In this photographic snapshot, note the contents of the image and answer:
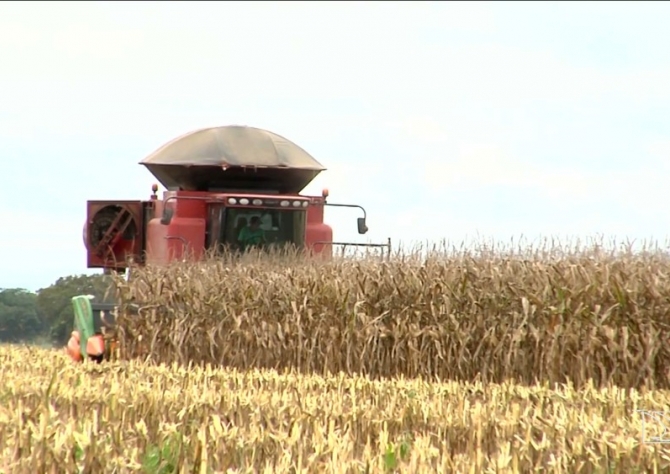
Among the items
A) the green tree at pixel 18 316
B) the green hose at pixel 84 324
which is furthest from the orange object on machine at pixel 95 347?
the green tree at pixel 18 316

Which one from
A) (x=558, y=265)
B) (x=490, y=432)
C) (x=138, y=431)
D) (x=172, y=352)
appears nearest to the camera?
(x=138, y=431)

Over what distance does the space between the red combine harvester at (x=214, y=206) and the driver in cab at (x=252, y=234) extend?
0.05 ft

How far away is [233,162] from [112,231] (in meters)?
2.14

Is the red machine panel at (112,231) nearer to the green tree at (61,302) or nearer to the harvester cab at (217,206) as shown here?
the harvester cab at (217,206)

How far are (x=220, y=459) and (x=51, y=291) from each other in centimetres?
1278

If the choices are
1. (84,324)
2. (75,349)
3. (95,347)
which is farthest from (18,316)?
(95,347)

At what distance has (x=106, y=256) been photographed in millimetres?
15047

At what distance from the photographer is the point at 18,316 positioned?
1947 centimetres

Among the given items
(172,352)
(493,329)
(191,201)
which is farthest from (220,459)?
(191,201)

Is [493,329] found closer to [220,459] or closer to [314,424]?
[314,424]

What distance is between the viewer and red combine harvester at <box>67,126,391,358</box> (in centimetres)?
1339

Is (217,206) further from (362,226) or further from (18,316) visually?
(18,316)

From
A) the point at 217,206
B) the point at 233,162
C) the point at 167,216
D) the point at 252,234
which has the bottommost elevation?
the point at 252,234

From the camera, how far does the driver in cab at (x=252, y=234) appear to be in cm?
1345
